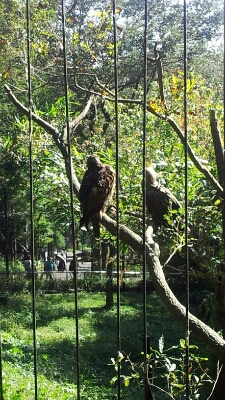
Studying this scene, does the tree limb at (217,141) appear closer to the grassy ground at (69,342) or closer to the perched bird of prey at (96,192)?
the perched bird of prey at (96,192)

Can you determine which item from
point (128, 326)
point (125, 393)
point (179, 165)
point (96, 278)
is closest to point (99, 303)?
point (96, 278)

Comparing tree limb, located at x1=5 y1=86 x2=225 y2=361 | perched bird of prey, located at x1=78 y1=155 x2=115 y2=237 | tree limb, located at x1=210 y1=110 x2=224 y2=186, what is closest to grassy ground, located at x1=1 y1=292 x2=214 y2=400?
perched bird of prey, located at x1=78 y1=155 x2=115 y2=237

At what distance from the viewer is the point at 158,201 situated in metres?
4.29

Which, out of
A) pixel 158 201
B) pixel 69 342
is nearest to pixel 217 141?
pixel 158 201

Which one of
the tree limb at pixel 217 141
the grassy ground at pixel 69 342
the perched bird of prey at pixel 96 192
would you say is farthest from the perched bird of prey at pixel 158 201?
the grassy ground at pixel 69 342

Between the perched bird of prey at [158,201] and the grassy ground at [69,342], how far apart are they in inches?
95.5

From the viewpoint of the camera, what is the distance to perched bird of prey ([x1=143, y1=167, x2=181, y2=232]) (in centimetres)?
421

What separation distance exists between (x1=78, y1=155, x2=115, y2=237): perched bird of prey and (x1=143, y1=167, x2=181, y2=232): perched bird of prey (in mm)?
474

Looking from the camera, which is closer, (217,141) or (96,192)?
(217,141)

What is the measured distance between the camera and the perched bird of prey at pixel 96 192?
374cm

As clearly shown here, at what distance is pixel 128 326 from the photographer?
999cm

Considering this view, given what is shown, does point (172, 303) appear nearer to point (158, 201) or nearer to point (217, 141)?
point (217, 141)

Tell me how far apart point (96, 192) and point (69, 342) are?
5883 millimetres

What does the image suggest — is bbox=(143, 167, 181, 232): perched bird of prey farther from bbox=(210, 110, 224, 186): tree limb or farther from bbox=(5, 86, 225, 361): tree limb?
bbox=(5, 86, 225, 361): tree limb
